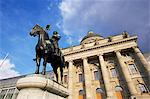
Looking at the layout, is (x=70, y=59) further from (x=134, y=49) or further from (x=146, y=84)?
(x=146, y=84)

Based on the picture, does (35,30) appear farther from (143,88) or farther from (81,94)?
(143,88)

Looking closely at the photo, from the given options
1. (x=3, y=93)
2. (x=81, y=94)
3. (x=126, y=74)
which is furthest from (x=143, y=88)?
(x=3, y=93)

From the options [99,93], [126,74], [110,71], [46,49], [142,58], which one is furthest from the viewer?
[110,71]

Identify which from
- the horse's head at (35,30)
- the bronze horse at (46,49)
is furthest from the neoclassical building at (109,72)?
the horse's head at (35,30)

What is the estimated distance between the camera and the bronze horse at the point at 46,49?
5.57 meters

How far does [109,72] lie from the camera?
2859 cm

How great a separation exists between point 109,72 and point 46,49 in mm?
25095

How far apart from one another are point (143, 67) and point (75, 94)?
1453cm

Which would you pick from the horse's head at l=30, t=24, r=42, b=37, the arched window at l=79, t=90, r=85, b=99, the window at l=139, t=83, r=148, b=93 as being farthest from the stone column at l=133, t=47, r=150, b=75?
the horse's head at l=30, t=24, r=42, b=37

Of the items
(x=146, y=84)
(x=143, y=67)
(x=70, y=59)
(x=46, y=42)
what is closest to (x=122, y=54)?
(x=143, y=67)

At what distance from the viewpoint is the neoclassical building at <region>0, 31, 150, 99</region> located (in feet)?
79.8

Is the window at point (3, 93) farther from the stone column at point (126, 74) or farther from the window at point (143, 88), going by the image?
the window at point (143, 88)

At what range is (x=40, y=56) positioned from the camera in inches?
224

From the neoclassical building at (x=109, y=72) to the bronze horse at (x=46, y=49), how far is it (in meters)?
19.8
